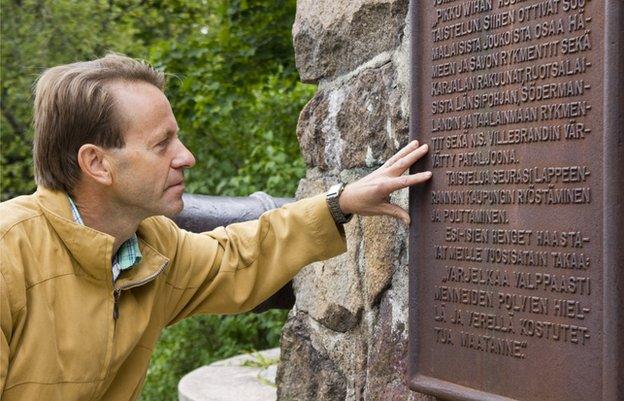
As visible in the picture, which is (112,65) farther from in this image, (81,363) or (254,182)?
(254,182)

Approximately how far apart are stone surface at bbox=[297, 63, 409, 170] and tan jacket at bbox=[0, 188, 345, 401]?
0.97 feet

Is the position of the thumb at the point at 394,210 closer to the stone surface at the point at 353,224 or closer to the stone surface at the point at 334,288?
the stone surface at the point at 353,224

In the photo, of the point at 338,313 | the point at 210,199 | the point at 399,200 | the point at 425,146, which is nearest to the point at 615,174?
the point at 425,146

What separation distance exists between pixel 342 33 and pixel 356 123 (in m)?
0.30

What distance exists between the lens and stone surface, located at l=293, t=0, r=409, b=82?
120 inches

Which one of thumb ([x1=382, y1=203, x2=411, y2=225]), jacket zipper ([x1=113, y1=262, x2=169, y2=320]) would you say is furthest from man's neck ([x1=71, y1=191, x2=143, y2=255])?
thumb ([x1=382, y1=203, x2=411, y2=225])

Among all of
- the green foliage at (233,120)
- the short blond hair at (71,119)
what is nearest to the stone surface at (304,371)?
the short blond hair at (71,119)

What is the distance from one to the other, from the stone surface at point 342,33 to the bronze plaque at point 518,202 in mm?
254

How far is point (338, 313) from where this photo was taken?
327 centimetres

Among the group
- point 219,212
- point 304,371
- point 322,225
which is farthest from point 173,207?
point 219,212

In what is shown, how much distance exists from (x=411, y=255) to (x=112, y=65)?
92 cm

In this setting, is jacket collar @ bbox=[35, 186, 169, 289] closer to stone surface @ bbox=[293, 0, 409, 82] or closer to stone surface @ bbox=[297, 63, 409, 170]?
stone surface @ bbox=[297, 63, 409, 170]

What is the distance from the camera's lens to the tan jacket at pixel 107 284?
2480mm

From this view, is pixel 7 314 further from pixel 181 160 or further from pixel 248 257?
pixel 248 257
